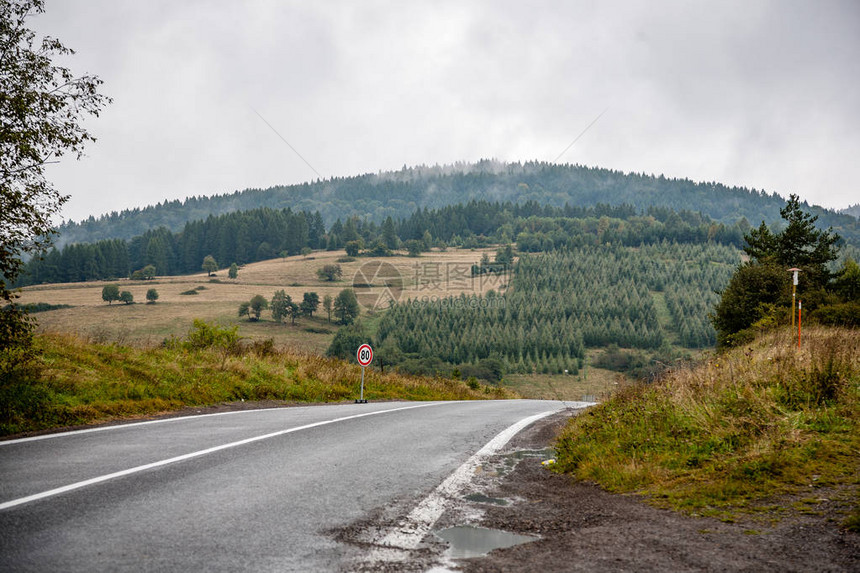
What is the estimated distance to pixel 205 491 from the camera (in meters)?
5.07

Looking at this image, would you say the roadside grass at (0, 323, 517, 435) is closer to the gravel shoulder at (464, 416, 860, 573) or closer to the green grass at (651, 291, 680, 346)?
the gravel shoulder at (464, 416, 860, 573)

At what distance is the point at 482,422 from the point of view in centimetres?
1147

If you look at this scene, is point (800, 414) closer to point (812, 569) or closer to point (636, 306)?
point (812, 569)

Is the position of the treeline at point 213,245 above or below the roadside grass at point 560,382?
→ above

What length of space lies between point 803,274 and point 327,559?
52410mm

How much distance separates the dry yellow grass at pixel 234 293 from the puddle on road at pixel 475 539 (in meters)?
69.6

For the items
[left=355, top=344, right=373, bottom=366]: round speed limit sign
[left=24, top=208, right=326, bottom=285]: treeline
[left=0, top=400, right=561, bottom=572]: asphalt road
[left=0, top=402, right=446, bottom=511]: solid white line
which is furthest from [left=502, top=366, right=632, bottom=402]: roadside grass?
[left=24, top=208, right=326, bottom=285]: treeline

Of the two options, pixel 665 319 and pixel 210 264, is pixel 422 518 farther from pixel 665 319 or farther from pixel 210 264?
pixel 665 319

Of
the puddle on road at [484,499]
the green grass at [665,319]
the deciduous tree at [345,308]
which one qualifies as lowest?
the green grass at [665,319]

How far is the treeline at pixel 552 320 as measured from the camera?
13483 cm

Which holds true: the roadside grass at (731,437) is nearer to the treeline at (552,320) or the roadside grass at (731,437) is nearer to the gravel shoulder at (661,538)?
the gravel shoulder at (661,538)

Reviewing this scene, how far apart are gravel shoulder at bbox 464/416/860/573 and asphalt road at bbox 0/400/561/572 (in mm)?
1158

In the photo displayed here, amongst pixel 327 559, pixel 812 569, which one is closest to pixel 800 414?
pixel 812 569

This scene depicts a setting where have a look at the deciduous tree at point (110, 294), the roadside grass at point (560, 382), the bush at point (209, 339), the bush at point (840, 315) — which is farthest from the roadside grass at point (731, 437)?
the deciduous tree at point (110, 294)
